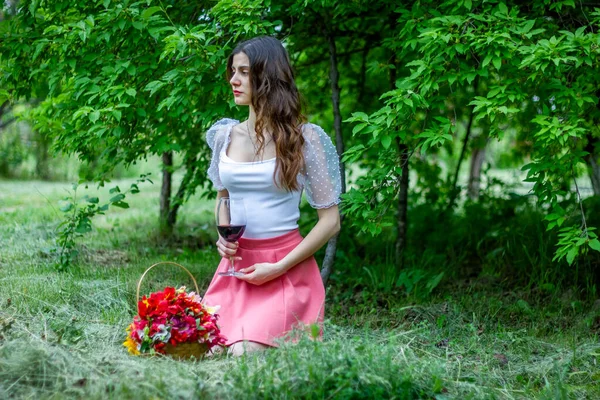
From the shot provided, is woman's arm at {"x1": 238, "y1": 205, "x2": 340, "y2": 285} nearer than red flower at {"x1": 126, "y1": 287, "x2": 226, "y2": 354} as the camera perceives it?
No

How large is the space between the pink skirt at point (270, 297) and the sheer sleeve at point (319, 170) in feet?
0.71

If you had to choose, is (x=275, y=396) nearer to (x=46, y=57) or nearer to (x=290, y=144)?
(x=290, y=144)

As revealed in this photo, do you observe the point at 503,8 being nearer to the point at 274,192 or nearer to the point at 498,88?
the point at 498,88

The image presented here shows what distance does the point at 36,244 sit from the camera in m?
5.29

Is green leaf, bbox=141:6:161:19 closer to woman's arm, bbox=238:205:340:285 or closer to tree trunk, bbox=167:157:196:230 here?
woman's arm, bbox=238:205:340:285

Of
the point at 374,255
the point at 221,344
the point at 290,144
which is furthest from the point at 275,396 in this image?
the point at 374,255

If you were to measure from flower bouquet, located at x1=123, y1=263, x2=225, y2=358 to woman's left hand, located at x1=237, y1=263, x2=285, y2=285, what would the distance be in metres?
0.29

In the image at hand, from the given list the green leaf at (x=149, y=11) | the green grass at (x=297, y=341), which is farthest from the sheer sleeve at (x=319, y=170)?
the green leaf at (x=149, y=11)

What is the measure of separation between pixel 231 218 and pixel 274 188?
1.04 ft

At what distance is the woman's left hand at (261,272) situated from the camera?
10.2 feet

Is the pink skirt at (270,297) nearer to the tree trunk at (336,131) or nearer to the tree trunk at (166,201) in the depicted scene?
the tree trunk at (336,131)

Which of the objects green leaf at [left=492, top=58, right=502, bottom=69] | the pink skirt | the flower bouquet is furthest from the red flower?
green leaf at [left=492, top=58, right=502, bottom=69]

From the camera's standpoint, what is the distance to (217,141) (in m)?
3.41

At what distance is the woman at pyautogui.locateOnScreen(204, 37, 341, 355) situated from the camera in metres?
3.15
